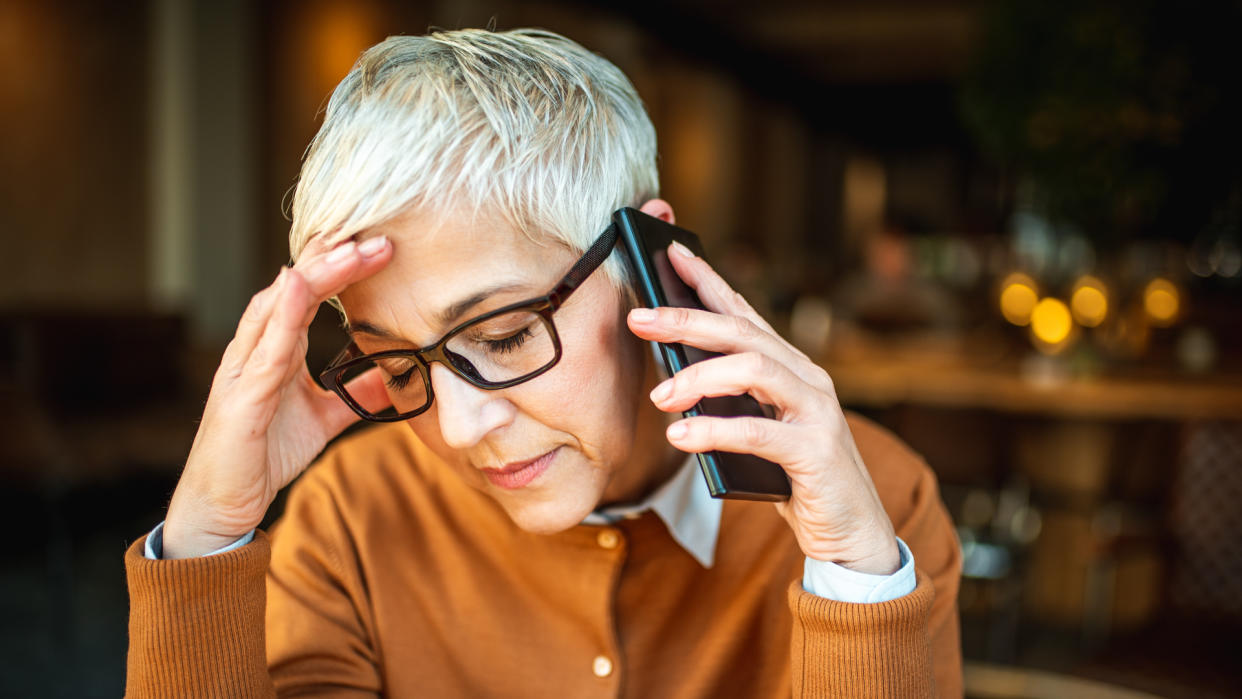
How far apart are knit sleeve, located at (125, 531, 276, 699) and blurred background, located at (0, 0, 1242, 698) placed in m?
0.23

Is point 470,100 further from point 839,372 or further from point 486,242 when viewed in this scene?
point 839,372

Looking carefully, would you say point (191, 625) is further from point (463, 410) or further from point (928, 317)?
point (928, 317)

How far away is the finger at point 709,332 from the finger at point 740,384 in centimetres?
2

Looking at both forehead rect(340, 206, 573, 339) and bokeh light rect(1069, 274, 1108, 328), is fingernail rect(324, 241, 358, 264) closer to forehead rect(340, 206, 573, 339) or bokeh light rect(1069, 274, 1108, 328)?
forehead rect(340, 206, 573, 339)

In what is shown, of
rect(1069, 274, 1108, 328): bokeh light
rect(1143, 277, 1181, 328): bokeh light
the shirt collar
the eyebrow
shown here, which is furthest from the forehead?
rect(1143, 277, 1181, 328): bokeh light

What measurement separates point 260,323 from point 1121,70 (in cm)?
321

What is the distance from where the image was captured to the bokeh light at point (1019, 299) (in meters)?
5.81

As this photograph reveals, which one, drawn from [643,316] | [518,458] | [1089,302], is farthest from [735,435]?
[1089,302]

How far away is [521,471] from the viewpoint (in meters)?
0.99

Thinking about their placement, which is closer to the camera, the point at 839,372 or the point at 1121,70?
the point at 1121,70

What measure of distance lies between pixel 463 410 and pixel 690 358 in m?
0.22

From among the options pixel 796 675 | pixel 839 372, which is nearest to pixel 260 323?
pixel 796 675

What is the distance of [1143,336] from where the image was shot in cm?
A: 514

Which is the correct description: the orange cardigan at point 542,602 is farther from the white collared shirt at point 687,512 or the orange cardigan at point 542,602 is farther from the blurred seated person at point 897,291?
the blurred seated person at point 897,291
